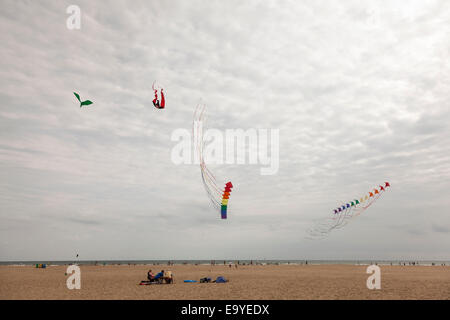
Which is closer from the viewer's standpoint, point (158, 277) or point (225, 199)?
point (225, 199)

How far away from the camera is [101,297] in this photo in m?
20.4

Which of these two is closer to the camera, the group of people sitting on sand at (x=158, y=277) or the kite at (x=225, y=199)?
the kite at (x=225, y=199)

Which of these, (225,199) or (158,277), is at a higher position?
(225,199)

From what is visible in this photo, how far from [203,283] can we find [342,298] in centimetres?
1314

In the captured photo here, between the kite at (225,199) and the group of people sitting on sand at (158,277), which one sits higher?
the kite at (225,199)

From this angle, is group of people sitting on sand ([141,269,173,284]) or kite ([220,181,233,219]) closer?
kite ([220,181,233,219])

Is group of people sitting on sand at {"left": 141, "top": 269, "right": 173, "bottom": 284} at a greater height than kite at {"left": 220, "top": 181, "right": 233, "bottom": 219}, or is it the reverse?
kite at {"left": 220, "top": 181, "right": 233, "bottom": 219}
